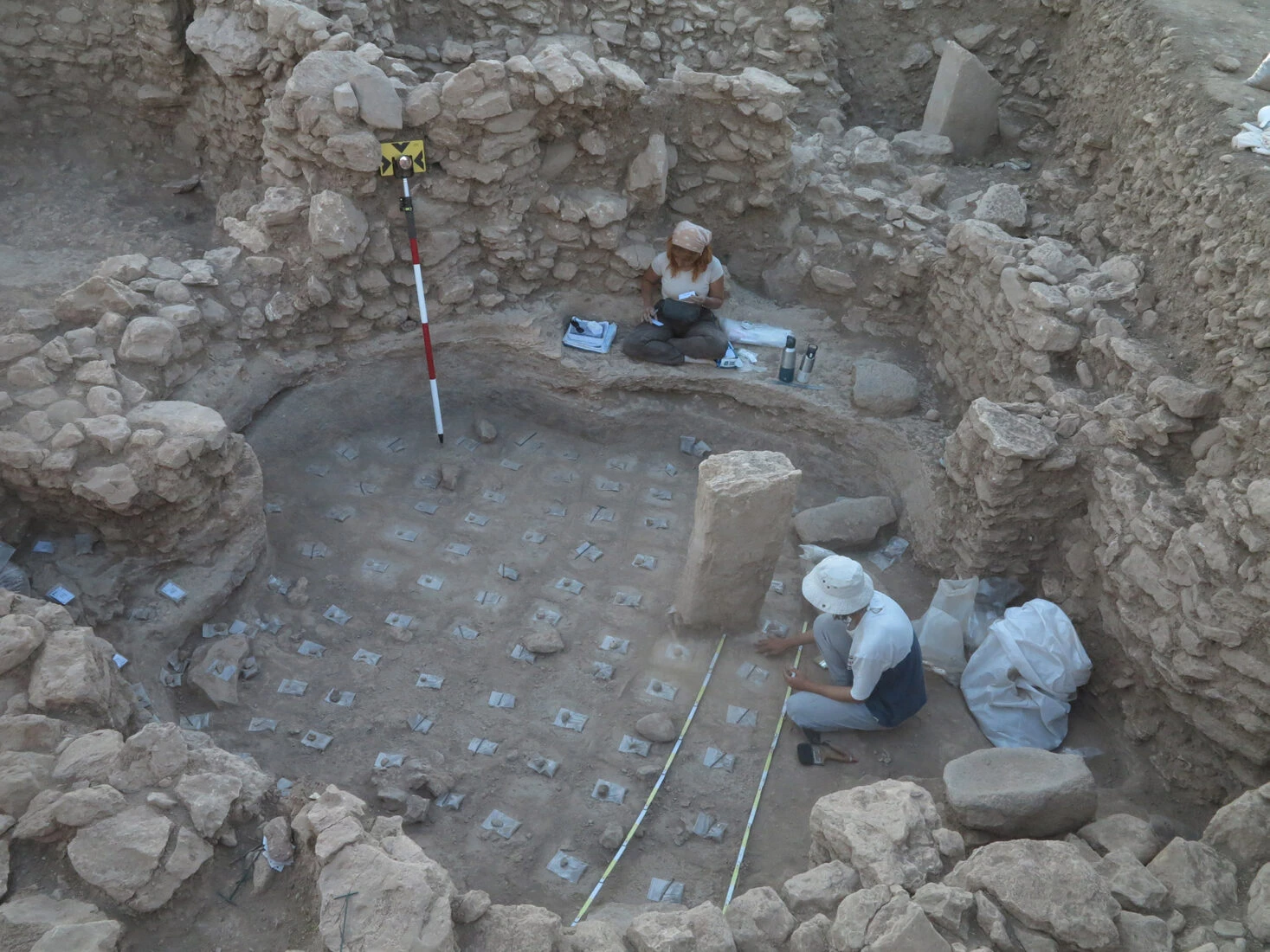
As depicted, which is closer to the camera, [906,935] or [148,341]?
[906,935]

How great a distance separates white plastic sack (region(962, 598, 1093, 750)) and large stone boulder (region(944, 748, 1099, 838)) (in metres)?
0.68

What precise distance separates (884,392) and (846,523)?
38.1 inches

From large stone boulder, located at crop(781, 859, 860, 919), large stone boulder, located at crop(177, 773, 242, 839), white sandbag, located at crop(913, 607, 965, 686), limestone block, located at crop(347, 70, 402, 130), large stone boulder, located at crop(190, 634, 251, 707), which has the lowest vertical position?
large stone boulder, located at crop(190, 634, 251, 707)

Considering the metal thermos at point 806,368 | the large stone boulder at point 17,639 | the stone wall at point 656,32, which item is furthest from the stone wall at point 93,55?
the metal thermos at point 806,368

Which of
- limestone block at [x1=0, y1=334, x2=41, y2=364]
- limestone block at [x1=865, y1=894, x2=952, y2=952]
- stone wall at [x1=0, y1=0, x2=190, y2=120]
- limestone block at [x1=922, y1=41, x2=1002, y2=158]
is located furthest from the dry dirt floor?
limestone block at [x1=922, y1=41, x2=1002, y2=158]

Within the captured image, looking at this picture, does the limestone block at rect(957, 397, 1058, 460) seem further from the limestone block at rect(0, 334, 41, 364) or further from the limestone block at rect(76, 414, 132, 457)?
the limestone block at rect(0, 334, 41, 364)

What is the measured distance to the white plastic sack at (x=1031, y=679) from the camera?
4.84m

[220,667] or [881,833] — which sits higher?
[881,833]

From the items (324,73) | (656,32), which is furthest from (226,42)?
(656,32)

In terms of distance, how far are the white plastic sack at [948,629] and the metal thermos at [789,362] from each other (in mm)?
1905

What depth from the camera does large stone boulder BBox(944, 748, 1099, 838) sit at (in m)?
3.98

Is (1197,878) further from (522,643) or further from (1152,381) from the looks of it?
(522,643)

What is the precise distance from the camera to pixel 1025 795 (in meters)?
3.98

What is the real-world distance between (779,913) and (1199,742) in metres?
2.40
